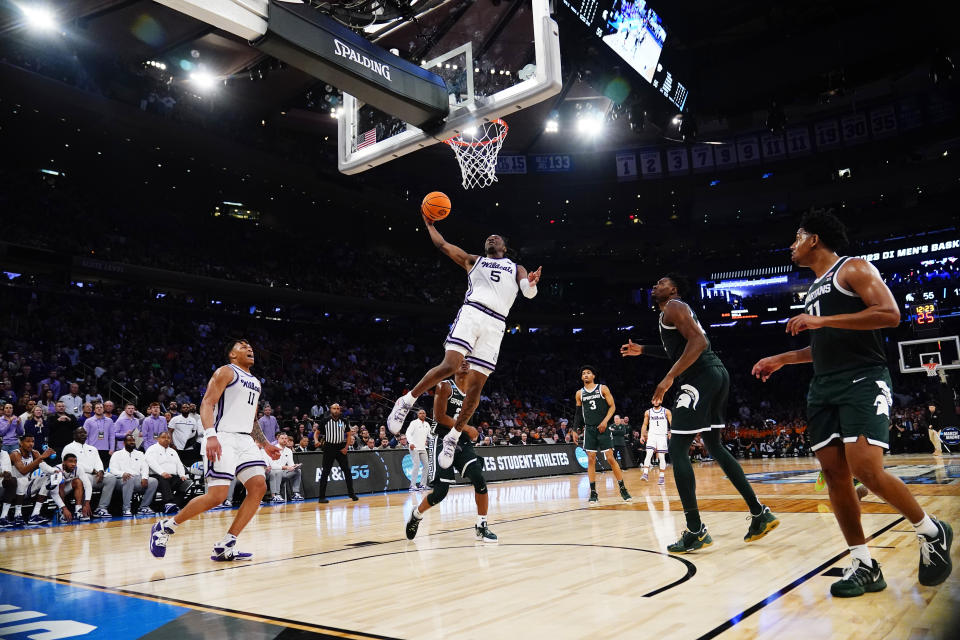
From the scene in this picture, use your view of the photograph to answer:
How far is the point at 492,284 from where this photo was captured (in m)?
6.16

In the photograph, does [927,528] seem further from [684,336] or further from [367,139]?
[367,139]

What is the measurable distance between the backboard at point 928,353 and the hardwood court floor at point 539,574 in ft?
38.8

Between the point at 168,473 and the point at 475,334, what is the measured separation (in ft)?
25.6

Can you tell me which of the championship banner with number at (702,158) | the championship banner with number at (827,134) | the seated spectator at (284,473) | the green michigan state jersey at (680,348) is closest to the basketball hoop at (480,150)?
the green michigan state jersey at (680,348)

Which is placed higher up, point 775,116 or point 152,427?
point 775,116

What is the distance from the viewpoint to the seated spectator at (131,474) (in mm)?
10891

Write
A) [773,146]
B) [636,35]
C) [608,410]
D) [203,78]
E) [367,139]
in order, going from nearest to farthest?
[367,139]
[608,410]
[636,35]
[203,78]
[773,146]

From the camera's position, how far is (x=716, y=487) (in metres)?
11.8

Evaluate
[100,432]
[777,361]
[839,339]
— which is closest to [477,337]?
[777,361]

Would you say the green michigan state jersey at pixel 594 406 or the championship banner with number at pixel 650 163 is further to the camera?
the championship banner with number at pixel 650 163

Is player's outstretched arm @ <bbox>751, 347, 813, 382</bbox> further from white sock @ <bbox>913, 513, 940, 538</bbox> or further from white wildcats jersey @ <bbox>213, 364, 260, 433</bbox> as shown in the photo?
white wildcats jersey @ <bbox>213, 364, 260, 433</bbox>

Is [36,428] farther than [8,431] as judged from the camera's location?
Yes

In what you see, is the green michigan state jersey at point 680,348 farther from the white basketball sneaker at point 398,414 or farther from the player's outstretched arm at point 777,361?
the white basketball sneaker at point 398,414

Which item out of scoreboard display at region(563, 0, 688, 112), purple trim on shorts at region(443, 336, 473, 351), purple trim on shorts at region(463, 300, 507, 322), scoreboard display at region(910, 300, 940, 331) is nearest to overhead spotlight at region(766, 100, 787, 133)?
scoreboard display at region(563, 0, 688, 112)
